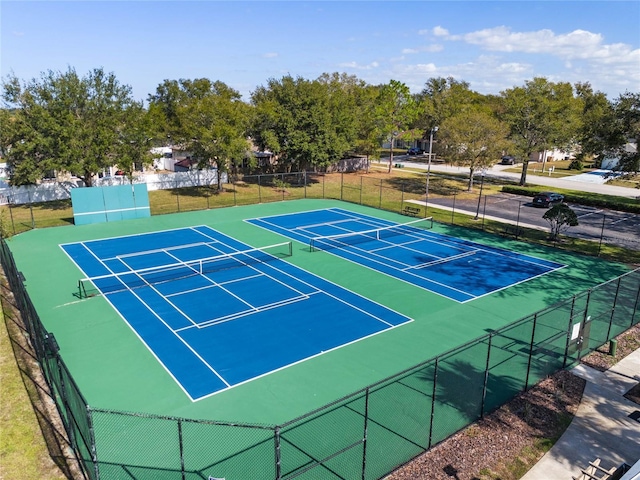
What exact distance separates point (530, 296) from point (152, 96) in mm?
82749

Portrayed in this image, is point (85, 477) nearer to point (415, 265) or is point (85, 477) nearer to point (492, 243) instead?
point (415, 265)

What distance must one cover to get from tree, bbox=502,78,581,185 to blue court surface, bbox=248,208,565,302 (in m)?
20.9

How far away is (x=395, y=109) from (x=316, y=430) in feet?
185

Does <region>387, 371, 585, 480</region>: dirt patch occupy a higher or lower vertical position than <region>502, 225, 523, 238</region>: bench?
lower

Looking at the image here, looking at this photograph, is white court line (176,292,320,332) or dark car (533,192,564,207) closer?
white court line (176,292,320,332)

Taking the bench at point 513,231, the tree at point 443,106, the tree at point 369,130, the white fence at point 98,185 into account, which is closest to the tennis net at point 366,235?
the bench at point 513,231

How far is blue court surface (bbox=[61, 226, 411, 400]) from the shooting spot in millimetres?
15820

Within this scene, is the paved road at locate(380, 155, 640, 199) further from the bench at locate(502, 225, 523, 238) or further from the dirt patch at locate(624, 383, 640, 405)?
the dirt patch at locate(624, 383, 640, 405)

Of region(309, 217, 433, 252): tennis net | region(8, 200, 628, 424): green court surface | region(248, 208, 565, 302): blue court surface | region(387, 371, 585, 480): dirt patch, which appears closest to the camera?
region(387, 371, 585, 480): dirt patch

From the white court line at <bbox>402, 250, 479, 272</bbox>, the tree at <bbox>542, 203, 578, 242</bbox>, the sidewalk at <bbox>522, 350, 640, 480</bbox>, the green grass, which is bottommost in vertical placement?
the sidewalk at <bbox>522, 350, 640, 480</bbox>

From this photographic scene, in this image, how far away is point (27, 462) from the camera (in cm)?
1061

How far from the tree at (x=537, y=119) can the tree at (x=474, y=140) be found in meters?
4.56

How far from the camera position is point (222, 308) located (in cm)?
1977

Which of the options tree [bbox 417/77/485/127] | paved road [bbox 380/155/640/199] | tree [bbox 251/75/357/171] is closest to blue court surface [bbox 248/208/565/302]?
tree [bbox 251/75/357/171]
